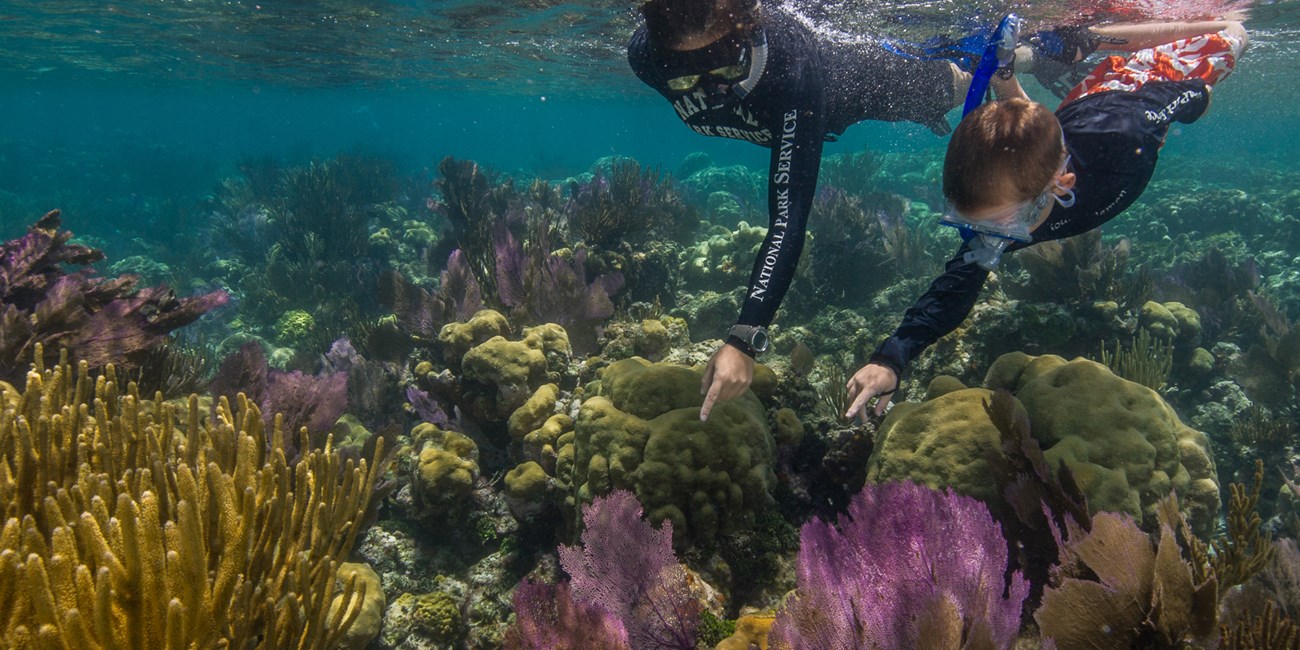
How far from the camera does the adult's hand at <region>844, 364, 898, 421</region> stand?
2.85 metres

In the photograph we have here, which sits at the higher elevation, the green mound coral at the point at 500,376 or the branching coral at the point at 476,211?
the green mound coral at the point at 500,376

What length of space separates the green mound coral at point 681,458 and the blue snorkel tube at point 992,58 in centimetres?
223

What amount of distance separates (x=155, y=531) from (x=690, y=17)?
329cm

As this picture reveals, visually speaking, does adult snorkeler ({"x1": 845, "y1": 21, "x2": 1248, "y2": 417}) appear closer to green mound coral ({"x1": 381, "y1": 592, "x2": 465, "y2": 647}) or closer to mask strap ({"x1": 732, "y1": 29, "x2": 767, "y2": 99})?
mask strap ({"x1": 732, "y1": 29, "x2": 767, "y2": 99})

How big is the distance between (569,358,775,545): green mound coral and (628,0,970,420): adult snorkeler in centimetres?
52

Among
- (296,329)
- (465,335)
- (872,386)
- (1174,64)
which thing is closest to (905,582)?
(872,386)

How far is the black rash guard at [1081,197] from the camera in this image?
3.18m

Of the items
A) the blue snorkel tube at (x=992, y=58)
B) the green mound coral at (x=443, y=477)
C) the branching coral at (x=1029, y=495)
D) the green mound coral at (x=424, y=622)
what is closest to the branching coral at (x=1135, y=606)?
the branching coral at (x=1029, y=495)

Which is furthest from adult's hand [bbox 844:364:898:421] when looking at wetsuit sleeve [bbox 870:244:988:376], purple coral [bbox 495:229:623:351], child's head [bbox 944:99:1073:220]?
purple coral [bbox 495:229:623:351]

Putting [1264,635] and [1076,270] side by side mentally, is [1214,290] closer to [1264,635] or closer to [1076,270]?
[1076,270]

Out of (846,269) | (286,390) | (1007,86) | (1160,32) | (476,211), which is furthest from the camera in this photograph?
(476,211)

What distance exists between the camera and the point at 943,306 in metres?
3.28

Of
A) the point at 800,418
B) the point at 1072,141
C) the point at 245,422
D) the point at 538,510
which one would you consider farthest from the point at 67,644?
the point at 1072,141

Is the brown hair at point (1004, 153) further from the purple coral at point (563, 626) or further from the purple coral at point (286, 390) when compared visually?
the purple coral at point (286, 390)
